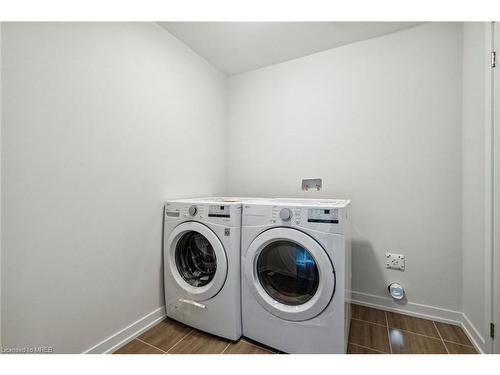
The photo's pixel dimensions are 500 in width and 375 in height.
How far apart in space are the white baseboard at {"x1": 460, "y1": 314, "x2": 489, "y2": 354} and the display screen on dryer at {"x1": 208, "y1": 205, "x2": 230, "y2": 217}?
1.63 metres

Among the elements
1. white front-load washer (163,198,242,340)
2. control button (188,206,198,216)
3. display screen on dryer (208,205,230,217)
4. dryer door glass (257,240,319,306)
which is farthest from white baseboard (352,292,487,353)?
control button (188,206,198,216)

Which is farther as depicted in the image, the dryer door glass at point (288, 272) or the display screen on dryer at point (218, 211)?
the display screen on dryer at point (218, 211)

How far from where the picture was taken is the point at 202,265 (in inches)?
63.1

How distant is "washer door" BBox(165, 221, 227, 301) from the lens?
4.62ft

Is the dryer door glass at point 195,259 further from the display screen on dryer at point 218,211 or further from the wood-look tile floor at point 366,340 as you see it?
the wood-look tile floor at point 366,340

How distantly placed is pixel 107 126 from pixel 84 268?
0.82 m

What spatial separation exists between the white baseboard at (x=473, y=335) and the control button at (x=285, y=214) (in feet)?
4.25

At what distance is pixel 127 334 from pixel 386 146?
7.47 feet

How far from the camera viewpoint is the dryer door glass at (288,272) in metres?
1.24

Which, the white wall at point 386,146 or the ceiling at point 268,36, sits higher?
the ceiling at point 268,36

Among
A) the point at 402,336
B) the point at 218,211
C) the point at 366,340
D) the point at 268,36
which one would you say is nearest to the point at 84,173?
the point at 218,211

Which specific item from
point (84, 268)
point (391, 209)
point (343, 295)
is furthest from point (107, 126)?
point (391, 209)

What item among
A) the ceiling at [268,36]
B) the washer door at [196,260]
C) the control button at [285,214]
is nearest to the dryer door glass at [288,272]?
the control button at [285,214]
